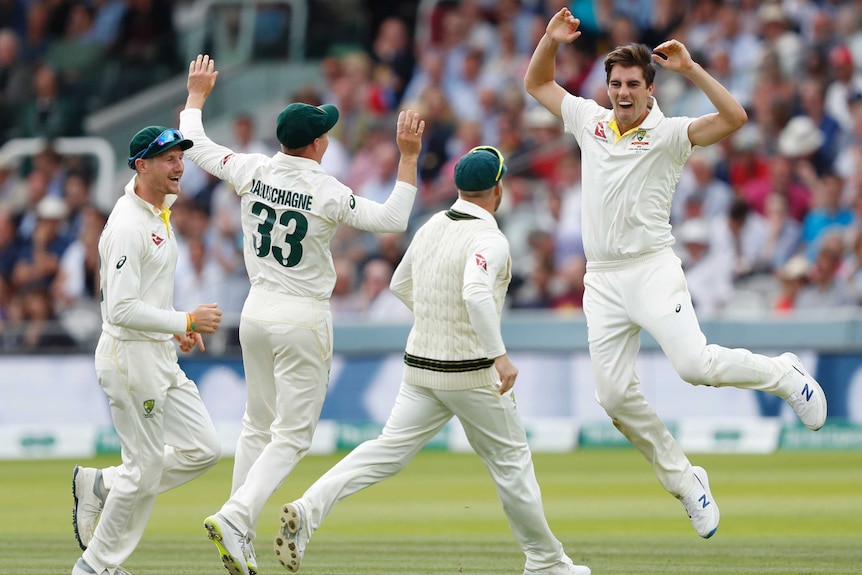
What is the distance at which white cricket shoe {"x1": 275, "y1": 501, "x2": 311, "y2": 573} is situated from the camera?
24.1 feet

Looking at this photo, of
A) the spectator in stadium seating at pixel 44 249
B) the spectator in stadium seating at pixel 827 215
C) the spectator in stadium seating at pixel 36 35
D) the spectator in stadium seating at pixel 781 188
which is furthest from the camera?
the spectator in stadium seating at pixel 36 35

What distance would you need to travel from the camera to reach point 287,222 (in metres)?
7.90

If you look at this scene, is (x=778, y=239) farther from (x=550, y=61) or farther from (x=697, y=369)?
(x=697, y=369)

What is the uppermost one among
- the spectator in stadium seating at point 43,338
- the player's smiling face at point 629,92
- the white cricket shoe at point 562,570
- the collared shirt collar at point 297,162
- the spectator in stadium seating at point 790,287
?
the player's smiling face at point 629,92

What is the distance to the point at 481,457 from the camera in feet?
25.1

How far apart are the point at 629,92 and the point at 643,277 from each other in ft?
3.32

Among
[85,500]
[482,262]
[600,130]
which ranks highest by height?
[600,130]

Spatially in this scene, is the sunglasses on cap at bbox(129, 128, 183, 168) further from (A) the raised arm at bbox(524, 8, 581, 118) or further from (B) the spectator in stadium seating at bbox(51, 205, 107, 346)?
(B) the spectator in stadium seating at bbox(51, 205, 107, 346)

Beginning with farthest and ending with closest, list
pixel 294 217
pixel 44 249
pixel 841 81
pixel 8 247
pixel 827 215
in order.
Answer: pixel 8 247
pixel 44 249
pixel 841 81
pixel 827 215
pixel 294 217

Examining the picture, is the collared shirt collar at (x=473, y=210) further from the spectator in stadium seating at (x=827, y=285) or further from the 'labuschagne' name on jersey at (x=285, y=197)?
the spectator in stadium seating at (x=827, y=285)

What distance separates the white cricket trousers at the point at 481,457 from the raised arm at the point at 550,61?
6.26 ft

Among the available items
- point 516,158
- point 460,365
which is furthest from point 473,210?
point 516,158

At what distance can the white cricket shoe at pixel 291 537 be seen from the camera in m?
7.33

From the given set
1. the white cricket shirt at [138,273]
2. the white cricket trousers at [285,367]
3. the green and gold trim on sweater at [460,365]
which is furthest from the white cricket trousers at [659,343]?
the white cricket shirt at [138,273]
